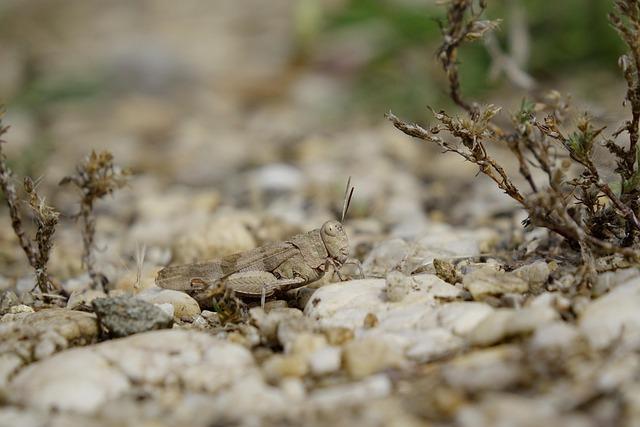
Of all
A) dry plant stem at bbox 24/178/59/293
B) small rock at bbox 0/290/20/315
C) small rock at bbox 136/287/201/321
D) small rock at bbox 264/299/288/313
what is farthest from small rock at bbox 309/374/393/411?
small rock at bbox 0/290/20/315

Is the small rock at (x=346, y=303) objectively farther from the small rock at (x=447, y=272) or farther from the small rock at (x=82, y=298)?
the small rock at (x=82, y=298)

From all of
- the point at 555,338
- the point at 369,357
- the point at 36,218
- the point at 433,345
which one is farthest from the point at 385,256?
the point at 36,218

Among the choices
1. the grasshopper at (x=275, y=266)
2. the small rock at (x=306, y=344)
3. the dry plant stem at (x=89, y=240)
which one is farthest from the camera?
the dry plant stem at (x=89, y=240)

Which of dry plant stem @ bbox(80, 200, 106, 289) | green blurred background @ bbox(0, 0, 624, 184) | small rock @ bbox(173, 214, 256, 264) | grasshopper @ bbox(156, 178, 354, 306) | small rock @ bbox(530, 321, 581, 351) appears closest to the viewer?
small rock @ bbox(530, 321, 581, 351)

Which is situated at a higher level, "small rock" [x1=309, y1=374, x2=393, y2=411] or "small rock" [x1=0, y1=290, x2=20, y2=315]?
"small rock" [x1=0, y1=290, x2=20, y2=315]

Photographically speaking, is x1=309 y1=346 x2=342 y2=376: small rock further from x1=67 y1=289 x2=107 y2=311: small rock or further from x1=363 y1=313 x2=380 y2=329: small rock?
x1=67 y1=289 x2=107 y2=311: small rock

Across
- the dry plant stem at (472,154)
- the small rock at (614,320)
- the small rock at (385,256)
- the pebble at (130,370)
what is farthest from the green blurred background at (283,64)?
the pebble at (130,370)

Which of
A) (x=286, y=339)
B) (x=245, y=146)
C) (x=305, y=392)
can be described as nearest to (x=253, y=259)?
(x=286, y=339)

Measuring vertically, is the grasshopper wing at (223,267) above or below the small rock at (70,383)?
above
